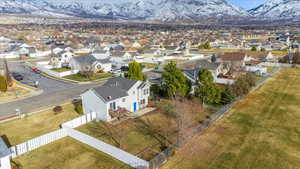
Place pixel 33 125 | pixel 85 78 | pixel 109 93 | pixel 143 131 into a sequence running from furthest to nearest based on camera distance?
pixel 85 78
pixel 109 93
pixel 33 125
pixel 143 131

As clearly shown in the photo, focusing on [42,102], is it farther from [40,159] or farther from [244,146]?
[244,146]

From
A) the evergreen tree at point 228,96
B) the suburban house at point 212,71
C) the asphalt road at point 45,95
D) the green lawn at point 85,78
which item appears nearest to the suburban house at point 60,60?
the asphalt road at point 45,95

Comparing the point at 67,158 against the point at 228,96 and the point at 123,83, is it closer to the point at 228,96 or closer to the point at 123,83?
the point at 123,83

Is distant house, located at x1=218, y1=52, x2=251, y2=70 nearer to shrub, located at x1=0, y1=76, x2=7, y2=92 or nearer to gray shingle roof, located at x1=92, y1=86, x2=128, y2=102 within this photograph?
gray shingle roof, located at x1=92, y1=86, x2=128, y2=102

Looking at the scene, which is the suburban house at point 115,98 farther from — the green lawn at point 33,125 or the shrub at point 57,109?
the shrub at point 57,109

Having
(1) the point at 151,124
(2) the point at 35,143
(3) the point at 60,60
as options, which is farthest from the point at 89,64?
(2) the point at 35,143

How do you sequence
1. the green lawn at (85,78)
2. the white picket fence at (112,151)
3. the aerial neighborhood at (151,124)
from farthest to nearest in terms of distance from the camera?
the green lawn at (85,78)
the aerial neighborhood at (151,124)
the white picket fence at (112,151)
